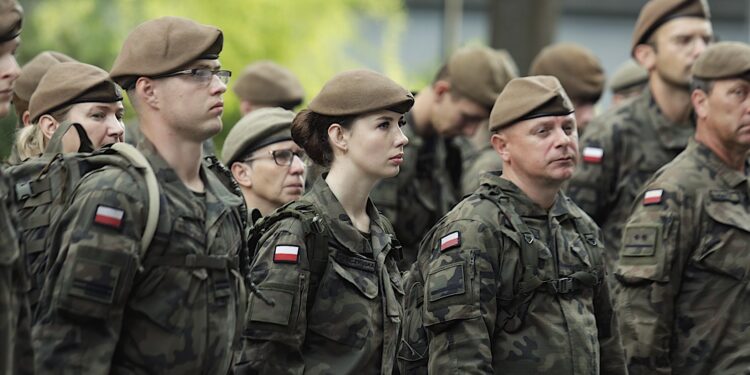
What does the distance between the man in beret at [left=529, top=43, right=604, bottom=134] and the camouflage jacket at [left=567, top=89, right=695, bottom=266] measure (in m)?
1.62

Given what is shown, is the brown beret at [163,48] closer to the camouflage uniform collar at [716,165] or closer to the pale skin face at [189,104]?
the pale skin face at [189,104]

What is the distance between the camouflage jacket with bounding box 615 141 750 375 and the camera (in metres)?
7.90

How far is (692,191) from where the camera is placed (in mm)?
8078

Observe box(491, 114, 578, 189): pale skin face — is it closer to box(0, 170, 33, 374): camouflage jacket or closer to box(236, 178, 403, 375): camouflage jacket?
box(236, 178, 403, 375): camouflage jacket

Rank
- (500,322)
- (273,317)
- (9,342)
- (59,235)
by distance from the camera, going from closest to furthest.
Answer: (9,342)
(59,235)
(273,317)
(500,322)

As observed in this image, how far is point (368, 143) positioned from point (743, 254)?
2235 millimetres

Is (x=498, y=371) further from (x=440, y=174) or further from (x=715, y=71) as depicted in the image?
(x=440, y=174)

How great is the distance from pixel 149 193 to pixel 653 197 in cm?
337

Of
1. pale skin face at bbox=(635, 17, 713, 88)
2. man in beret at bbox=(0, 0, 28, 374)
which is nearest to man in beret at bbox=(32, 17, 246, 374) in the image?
man in beret at bbox=(0, 0, 28, 374)

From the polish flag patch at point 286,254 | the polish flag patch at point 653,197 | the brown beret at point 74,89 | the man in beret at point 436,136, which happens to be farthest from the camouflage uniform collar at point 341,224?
the man in beret at point 436,136

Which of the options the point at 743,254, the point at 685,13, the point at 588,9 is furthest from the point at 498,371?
the point at 588,9

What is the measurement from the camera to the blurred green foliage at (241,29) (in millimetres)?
27484

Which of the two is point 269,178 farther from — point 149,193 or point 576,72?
point 576,72

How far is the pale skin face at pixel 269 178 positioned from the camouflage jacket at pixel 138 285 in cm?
252
